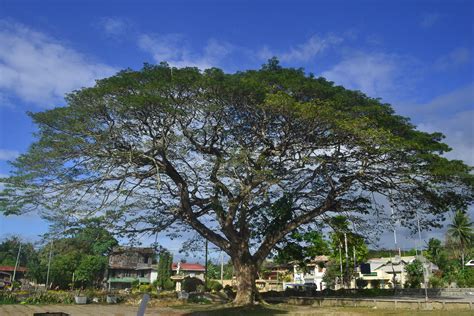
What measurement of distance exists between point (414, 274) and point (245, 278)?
27969 mm

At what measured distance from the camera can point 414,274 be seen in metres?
42.9

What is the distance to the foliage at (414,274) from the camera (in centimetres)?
4138

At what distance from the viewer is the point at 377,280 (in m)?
49.5

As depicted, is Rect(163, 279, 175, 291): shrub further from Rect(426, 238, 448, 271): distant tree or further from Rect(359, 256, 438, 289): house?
Rect(426, 238, 448, 271): distant tree

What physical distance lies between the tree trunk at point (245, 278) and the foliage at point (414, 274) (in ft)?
84.4

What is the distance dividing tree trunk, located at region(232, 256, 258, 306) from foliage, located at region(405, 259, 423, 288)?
25723 mm

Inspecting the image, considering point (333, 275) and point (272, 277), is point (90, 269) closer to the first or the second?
point (333, 275)

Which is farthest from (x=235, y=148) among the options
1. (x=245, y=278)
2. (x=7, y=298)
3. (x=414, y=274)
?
(x=414, y=274)

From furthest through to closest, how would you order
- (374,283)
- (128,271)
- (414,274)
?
(128,271)
(374,283)
(414,274)

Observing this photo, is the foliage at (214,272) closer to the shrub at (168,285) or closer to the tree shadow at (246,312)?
the shrub at (168,285)

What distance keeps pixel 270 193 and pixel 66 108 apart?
10102 millimetres

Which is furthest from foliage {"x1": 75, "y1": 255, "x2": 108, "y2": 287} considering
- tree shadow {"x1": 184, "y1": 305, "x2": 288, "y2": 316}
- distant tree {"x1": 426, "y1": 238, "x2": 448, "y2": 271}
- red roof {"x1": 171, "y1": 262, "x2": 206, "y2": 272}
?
distant tree {"x1": 426, "y1": 238, "x2": 448, "y2": 271}

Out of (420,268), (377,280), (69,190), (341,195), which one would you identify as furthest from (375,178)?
(377,280)

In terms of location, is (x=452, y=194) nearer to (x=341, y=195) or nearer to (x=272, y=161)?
(x=341, y=195)
